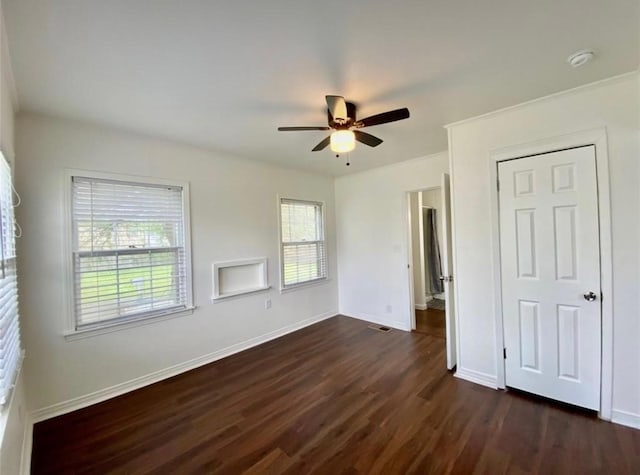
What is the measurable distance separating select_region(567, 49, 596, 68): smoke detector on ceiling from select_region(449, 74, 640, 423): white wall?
47cm

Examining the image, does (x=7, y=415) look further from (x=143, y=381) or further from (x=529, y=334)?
(x=529, y=334)

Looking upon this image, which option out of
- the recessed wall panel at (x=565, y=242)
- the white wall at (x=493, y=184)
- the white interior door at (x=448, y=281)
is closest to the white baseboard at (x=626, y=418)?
the white wall at (x=493, y=184)

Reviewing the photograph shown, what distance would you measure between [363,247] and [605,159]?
3095 mm

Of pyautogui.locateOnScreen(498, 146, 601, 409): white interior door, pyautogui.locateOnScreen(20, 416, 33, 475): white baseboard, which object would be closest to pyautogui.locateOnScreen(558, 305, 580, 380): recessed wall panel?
pyautogui.locateOnScreen(498, 146, 601, 409): white interior door

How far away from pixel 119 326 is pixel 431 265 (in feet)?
18.1

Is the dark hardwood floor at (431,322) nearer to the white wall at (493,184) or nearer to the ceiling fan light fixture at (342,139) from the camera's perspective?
the white wall at (493,184)

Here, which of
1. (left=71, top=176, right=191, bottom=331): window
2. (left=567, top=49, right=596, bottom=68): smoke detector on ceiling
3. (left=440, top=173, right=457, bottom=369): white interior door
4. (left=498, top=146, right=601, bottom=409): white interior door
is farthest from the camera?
(left=440, top=173, right=457, bottom=369): white interior door

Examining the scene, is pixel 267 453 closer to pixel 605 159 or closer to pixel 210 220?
pixel 210 220

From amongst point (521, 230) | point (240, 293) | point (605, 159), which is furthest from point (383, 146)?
point (240, 293)

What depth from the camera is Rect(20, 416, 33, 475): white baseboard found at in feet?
5.67

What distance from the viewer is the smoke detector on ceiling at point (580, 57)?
1.71m

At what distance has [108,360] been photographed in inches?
103

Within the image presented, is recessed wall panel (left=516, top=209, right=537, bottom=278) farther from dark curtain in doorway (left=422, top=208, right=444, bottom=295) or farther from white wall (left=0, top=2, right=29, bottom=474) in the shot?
dark curtain in doorway (left=422, top=208, right=444, bottom=295)

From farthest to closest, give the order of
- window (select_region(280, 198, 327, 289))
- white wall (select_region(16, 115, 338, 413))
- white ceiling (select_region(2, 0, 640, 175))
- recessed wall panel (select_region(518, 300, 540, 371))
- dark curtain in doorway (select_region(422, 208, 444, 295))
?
dark curtain in doorway (select_region(422, 208, 444, 295)) < window (select_region(280, 198, 327, 289)) < recessed wall panel (select_region(518, 300, 540, 371)) < white wall (select_region(16, 115, 338, 413)) < white ceiling (select_region(2, 0, 640, 175))
